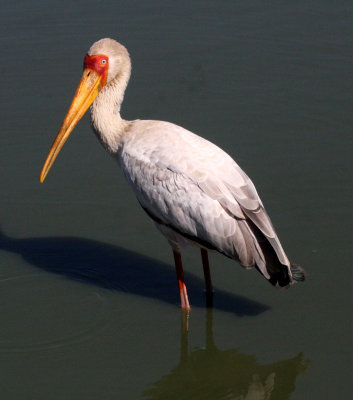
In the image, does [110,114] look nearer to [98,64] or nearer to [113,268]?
[98,64]

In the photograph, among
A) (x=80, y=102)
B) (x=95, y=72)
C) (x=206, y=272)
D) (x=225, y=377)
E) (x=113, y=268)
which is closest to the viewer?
(x=225, y=377)

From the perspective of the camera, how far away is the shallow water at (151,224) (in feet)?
21.6

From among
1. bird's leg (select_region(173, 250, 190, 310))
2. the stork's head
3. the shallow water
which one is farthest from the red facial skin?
bird's leg (select_region(173, 250, 190, 310))

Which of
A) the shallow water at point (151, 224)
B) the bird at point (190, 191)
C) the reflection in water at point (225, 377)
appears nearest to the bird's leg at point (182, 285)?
the bird at point (190, 191)

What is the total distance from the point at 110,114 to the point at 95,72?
40cm

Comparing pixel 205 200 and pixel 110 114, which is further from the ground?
pixel 110 114

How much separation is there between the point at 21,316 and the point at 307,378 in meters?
2.47

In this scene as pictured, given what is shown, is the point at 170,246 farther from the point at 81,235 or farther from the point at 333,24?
the point at 333,24

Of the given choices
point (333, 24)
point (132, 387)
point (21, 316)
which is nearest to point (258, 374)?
point (132, 387)

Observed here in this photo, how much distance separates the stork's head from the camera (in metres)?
7.38

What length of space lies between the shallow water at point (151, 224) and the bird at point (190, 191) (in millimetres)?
448

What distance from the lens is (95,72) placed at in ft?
24.4

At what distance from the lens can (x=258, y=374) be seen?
6.54 metres

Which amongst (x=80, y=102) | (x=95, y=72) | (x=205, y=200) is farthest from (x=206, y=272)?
(x=95, y=72)
